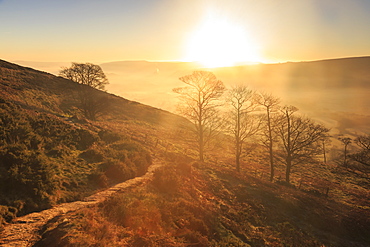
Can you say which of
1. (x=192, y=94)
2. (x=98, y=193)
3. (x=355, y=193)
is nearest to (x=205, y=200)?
(x=98, y=193)

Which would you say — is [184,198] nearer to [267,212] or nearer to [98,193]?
[98,193]

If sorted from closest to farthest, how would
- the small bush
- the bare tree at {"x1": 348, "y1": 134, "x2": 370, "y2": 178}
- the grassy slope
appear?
the grassy slope, the small bush, the bare tree at {"x1": 348, "y1": 134, "x2": 370, "y2": 178}

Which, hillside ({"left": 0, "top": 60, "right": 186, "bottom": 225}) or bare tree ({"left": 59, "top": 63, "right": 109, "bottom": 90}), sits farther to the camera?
bare tree ({"left": 59, "top": 63, "right": 109, "bottom": 90})

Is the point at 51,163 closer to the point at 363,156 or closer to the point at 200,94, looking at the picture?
the point at 200,94

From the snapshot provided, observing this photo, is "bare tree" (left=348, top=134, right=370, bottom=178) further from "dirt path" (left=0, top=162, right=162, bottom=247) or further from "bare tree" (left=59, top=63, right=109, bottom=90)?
"bare tree" (left=59, top=63, right=109, bottom=90)

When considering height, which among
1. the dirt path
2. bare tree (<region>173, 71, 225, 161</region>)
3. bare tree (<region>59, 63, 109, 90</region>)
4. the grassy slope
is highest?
bare tree (<region>59, 63, 109, 90</region>)

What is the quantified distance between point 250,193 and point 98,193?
12.8 metres

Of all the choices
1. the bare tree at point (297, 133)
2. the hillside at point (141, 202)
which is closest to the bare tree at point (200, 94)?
the hillside at point (141, 202)

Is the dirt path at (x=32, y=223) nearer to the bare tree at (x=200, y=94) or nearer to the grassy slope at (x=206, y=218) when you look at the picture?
the grassy slope at (x=206, y=218)

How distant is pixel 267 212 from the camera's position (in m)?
14.1

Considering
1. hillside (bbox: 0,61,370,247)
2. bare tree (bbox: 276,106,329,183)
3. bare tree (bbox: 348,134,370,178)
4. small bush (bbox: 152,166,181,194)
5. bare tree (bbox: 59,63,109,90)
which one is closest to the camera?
hillside (bbox: 0,61,370,247)

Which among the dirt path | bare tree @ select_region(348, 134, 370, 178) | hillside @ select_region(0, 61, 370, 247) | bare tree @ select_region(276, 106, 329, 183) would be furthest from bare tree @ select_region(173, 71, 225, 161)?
bare tree @ select_region(348, 134, 370, 178)

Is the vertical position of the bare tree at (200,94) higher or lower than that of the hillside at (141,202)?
higher

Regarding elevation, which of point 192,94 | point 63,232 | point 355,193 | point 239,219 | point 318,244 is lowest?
point 355,193
